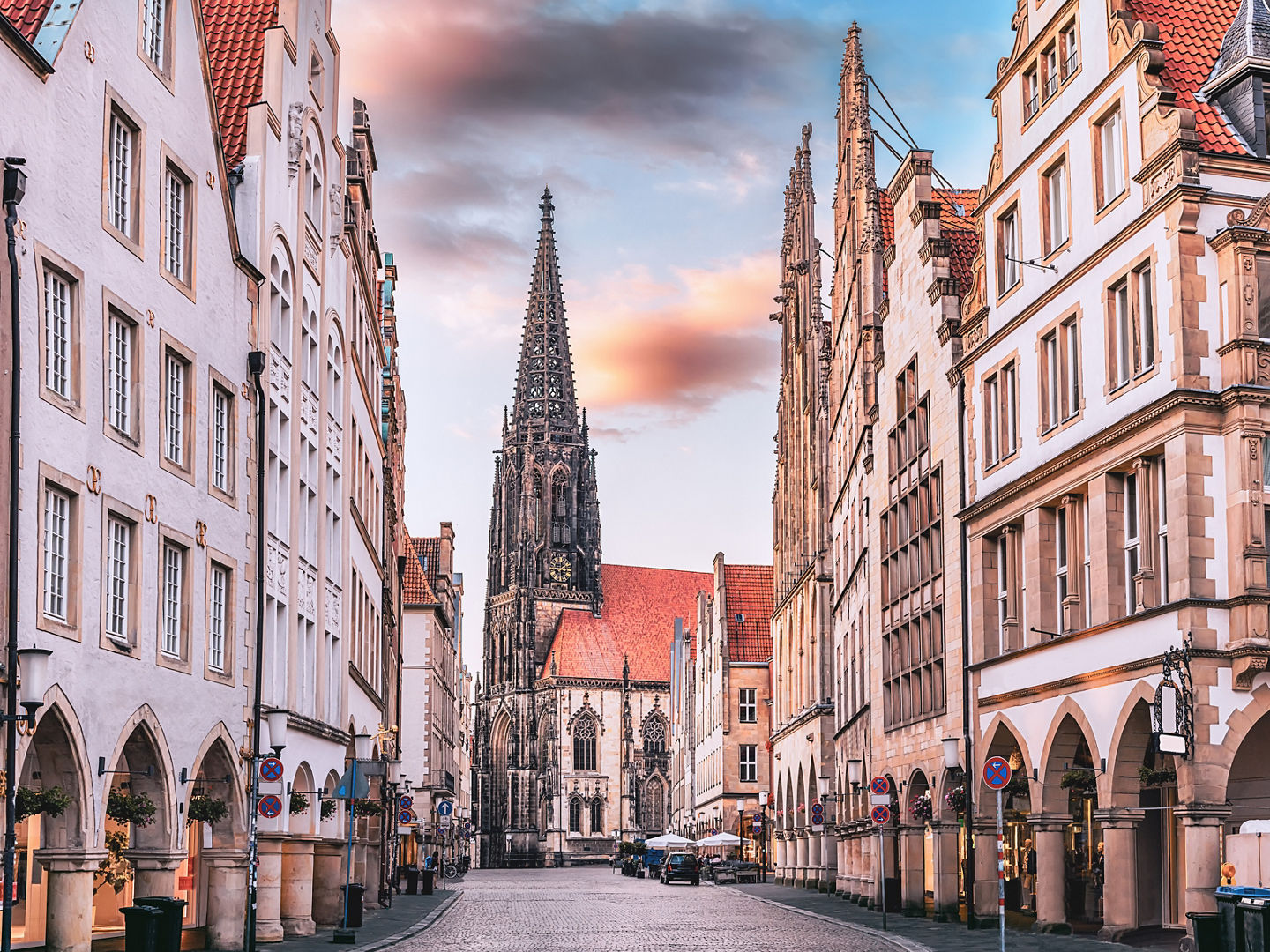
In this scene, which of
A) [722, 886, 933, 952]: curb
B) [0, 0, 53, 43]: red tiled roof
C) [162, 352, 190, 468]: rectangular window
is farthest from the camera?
[722, 886, 933, 952]: curb

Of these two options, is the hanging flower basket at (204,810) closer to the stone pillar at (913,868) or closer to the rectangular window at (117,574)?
the rectangular window at (117,574)

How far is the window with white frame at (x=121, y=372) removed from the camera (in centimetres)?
2208

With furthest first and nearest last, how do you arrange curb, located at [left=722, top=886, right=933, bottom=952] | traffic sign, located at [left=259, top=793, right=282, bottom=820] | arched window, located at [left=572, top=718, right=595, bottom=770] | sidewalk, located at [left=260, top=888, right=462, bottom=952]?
arched window, located at [left=572, top=718, right=595, bottom=770], sidewalk, located at [left=260, top=888, right=462, bottom=952], curb, located at [left=722, top=886, right=933, bottom=952], traffic sign, located at [left=259, top=793, right=282, bottom=820]

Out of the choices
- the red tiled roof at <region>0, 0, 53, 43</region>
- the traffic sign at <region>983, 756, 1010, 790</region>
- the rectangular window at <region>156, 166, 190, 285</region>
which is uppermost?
the red tiled roof at <region>0, 0, 53, 43</region>

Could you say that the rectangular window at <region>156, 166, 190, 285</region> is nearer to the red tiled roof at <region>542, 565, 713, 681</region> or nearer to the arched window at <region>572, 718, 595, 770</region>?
the red tiled roof at <region>542, 565, 713, 681</region>

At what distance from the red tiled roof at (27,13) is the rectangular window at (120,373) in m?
3.64

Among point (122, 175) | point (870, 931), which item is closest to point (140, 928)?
point (122, 175)

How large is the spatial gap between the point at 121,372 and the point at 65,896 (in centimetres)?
665

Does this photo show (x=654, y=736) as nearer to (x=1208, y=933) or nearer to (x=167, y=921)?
(x=1208, y=933)

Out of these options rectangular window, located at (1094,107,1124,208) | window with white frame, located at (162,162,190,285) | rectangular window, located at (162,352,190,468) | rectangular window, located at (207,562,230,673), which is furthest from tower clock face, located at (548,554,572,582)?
rectangular window, located at (162,352,190,468)

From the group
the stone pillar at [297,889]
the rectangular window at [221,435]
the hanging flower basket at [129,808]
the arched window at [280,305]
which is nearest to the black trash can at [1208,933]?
the hanging flower basket at [129,808]

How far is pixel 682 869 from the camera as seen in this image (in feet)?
239

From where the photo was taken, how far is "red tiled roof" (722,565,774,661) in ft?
296

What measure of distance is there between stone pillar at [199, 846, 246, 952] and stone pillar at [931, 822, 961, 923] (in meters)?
15.1
